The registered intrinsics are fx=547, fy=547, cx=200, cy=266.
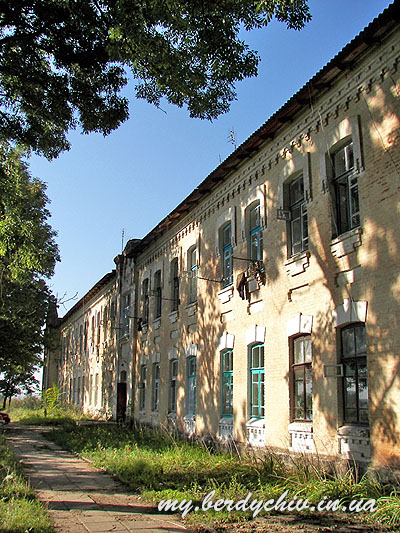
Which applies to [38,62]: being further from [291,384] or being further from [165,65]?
[291,384]

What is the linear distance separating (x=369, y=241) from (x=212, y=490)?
5153 mm

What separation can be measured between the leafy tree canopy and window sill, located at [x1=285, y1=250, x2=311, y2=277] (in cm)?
367

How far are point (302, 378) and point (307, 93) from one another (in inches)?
236

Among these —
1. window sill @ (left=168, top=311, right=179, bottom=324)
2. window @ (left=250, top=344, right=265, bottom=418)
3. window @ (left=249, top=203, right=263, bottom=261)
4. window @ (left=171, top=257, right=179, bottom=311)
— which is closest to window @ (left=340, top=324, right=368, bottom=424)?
window @ (left=250, top=344, right=265, bottom=418)

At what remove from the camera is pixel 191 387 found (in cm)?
1755

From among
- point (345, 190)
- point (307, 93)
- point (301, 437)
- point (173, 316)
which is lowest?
point (301, 437)

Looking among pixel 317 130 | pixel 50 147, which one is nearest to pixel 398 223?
pixel 317 130

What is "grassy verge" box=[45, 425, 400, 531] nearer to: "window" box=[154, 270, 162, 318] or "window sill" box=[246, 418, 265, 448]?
"window sill" box=[246, 418, 265, 448]

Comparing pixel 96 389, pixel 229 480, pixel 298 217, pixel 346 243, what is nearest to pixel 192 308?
pixel 298 217

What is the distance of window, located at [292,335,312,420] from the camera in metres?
11.2

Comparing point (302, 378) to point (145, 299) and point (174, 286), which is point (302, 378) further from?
point (145, 299)

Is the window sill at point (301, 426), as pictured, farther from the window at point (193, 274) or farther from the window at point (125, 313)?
the window at point (125, 313)

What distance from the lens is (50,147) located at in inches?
449

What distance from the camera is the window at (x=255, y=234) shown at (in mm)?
13883
